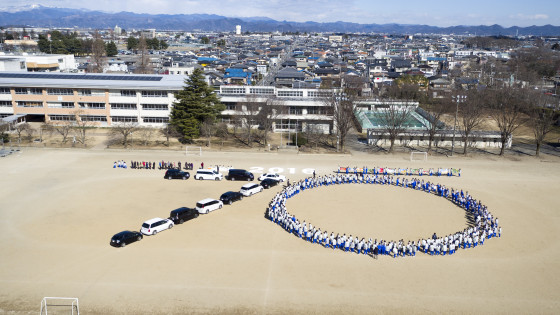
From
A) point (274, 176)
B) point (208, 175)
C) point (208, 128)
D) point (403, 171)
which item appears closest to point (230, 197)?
point (274, 176)

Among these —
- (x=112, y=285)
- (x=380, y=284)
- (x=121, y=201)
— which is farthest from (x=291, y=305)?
(x=121, y=201)

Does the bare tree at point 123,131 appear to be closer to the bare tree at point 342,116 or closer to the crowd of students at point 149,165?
the crowd of students at point 149,165

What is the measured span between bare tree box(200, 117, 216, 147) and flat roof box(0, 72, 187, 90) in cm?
669

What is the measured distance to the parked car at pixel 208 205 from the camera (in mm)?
24797

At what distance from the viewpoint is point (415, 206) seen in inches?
1046

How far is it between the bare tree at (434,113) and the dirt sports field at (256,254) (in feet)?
29.8

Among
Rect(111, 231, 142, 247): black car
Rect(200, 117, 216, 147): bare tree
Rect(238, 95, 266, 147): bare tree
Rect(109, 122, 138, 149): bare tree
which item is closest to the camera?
Rect(111, 231, 142, 247): black car

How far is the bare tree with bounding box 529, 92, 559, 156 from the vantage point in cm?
3891

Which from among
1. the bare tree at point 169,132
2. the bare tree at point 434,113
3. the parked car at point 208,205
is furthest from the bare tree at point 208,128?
the bare tree at point 434,113

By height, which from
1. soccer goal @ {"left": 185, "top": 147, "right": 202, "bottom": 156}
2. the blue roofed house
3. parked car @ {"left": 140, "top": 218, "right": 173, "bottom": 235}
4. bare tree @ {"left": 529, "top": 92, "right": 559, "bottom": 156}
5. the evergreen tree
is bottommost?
parked car @ {"left": 140, "top": 218, "right": 173, "bottom": 235}

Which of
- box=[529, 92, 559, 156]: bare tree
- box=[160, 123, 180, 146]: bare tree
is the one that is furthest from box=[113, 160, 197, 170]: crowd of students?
box=[529, 92, 559, 156]: bare tree

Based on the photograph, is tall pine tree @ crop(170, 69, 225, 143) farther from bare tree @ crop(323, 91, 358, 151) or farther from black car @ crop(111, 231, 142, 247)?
black car @ crop(111, 231, 142, 247)

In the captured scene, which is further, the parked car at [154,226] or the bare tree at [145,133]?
the bare tree at [145,133]

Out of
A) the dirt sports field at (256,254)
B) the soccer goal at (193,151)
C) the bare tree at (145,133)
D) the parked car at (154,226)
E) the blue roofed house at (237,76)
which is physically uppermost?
the blue roofed house at (237,76)
